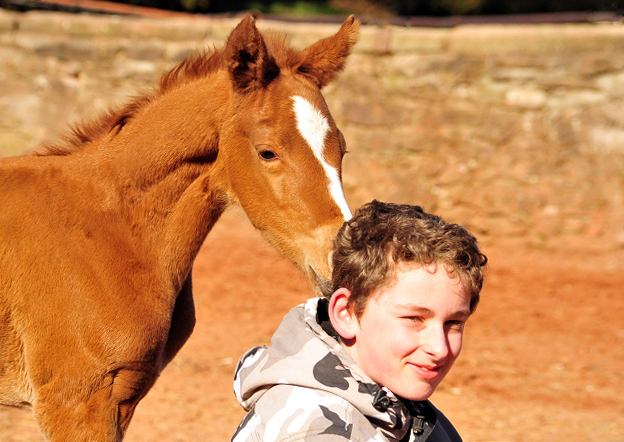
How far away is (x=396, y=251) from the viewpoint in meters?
1.52

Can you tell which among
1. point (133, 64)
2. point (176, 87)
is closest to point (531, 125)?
point (133, 64)

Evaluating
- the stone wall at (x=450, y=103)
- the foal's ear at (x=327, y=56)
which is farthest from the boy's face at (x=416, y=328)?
the stone wall at (x=450, y=103)

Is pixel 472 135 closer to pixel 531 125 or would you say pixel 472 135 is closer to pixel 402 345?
pixel 531 125

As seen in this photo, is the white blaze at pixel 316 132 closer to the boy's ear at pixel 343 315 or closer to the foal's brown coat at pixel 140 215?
the foal's brown coat at pixel 140 215

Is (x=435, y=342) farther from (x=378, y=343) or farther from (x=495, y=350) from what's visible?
(x=495, y=350)

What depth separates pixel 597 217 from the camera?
683cm

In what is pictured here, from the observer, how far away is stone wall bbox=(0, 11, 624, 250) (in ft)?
22.3

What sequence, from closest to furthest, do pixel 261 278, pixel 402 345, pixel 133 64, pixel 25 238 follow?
pixel 402 345, pixel 25 238, pixel 261 278, pixel 133 64

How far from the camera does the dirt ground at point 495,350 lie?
3.89 metres

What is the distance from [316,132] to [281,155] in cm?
16

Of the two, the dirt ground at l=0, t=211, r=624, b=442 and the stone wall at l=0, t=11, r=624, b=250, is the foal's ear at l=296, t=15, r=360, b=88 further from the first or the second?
the stone wall at l=0, t=11, r=624, b=250

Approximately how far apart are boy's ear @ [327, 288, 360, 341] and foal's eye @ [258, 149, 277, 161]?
3.11 ft

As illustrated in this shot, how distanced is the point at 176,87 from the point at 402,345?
5.43ft

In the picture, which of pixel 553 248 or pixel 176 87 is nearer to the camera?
pixel 176 87
